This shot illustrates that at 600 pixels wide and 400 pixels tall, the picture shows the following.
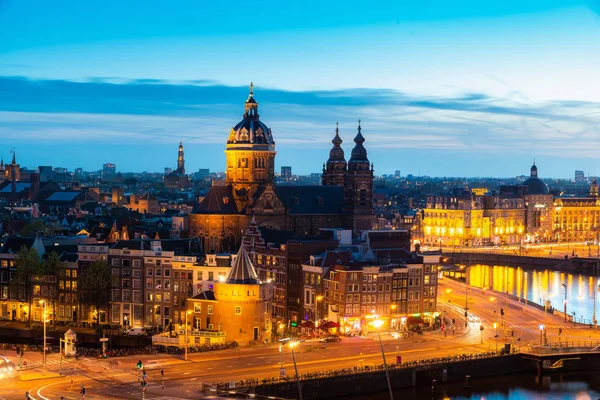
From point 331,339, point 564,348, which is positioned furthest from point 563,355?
point 331,339

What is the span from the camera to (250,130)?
12162 centimetres

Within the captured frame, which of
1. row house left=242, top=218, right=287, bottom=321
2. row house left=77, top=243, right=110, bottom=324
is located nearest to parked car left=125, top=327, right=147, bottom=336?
row house left=77, top=243, right=110, bottom=324

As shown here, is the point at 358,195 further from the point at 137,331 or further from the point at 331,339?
the point at 331,339

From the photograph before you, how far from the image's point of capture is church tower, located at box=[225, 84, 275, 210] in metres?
121

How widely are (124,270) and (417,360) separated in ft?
114

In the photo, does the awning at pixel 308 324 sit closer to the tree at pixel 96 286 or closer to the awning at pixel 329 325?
the awning at pixel 329 325

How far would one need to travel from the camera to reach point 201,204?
120 m

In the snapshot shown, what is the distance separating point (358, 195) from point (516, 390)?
145 ft

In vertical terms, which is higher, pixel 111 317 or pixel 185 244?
pixel 185 244

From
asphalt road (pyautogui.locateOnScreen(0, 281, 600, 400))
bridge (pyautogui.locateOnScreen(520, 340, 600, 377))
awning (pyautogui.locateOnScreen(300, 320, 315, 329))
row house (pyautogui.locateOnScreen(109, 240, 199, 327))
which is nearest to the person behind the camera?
asphalt road (pyautogui.locateOnScreen(0, 281, 600, 400))

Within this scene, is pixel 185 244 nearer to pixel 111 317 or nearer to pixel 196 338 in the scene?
pixel 111 317

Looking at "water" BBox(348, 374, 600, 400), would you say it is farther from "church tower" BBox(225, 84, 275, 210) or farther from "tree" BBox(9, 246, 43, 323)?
"church tower" BBox(225, 84, 275, 210)

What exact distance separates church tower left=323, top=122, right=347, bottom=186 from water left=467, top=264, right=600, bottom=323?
24031 mm

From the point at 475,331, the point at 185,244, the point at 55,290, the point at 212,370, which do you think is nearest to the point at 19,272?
the point at 55,290
